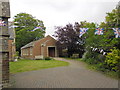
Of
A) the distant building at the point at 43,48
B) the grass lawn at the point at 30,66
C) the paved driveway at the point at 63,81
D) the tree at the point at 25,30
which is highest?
the tree at the point at 25,30

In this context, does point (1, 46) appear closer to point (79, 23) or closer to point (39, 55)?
point (39, 55)

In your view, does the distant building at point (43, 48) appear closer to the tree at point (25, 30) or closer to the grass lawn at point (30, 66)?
the grass lawn at point (30, 66)

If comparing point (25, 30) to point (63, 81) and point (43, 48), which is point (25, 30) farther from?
point (63, 81)

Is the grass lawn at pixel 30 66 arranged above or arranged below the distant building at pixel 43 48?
below

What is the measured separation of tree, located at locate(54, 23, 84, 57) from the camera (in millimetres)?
20797

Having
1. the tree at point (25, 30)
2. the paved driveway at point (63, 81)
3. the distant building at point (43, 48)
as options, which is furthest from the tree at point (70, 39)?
the paved driveway at point (63, 81)

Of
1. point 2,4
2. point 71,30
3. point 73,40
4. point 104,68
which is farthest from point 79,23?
point 2,4

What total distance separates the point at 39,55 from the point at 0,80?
56.5ft

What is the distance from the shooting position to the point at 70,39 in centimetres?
2084

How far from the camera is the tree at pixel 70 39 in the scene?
2080cm

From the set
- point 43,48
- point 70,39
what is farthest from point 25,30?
point 70,39

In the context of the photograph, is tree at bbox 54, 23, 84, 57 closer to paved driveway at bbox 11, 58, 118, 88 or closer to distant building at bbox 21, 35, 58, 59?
distant building at bbox 21, 35, 58, 59

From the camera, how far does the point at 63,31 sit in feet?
70.9

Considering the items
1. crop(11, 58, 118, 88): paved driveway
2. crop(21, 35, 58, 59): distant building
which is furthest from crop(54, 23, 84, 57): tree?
crop(11, 58, 118, 88): paved driveway
